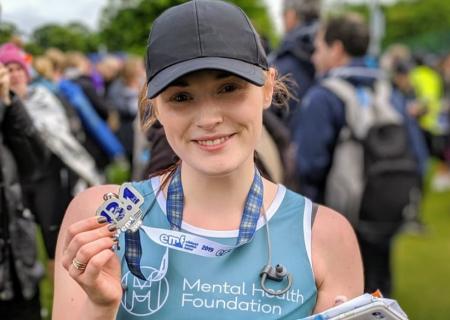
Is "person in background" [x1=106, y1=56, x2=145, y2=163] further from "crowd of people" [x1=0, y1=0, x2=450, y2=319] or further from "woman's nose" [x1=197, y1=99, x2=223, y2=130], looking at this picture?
"woman's nose" [x1=197, y1=99, x2=223, y2=130]

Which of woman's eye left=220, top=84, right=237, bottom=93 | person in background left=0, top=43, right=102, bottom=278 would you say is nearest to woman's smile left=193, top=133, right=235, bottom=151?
woman's eye left=220, top=84, right=237, bottom=93

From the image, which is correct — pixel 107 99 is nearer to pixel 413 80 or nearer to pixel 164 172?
pixel 413 80

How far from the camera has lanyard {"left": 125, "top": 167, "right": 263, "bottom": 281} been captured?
5.35 ft

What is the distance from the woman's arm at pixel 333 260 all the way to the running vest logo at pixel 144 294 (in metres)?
0.37

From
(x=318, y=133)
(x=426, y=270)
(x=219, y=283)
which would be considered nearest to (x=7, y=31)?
(x=219, y=283)

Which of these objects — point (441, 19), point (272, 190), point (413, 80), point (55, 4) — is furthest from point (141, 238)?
point (441, 19)

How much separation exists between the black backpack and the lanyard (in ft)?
9.10

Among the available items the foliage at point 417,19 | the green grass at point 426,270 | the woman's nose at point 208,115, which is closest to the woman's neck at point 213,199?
the woman's nose at point 208,115

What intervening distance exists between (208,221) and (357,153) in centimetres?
289

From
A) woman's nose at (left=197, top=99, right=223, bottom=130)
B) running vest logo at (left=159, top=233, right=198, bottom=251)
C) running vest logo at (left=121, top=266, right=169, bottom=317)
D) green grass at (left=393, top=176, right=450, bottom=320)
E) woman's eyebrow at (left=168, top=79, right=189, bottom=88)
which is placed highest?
woman's eyebrow at (left=168, top=79, right=189, bottom=88)

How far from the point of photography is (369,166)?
4.46 meters

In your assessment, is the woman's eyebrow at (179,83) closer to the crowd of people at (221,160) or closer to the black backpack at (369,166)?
the crowd of people at (221,160)

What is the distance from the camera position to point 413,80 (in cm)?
1084

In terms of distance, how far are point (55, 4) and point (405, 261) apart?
17.2 feet
